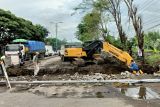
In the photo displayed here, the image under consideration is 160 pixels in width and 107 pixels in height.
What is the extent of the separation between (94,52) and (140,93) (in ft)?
64.0

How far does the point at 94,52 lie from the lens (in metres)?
36.5

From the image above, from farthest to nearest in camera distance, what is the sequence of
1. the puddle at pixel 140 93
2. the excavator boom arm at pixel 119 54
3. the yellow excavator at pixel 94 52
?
the yellow excavator at pixel 94 52, the excavator boom arm at pixel 119 54, the puddle at pixel 140 93

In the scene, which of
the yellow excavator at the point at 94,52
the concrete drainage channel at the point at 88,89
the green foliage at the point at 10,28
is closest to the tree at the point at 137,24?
the yellow excavator at the point at 94,52

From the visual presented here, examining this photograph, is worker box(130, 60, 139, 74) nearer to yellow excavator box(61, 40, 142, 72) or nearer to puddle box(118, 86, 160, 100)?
yellow excavator box(61, 40, 142, 72)

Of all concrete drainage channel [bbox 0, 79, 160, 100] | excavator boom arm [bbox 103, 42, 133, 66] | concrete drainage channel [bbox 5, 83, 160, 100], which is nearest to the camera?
concrete drainage channel [bbox 5, 83, 160, 100]

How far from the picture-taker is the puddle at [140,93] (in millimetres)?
15805

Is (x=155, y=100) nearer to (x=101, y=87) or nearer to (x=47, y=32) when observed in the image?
(x=101, y=87)

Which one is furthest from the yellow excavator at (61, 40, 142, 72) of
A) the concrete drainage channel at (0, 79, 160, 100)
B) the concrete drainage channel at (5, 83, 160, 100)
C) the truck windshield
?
the concrete drainage channel at (5, 83, 160, 100)

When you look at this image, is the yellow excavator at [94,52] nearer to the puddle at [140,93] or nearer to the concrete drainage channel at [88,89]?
the concrete drainage channel at [88,89]

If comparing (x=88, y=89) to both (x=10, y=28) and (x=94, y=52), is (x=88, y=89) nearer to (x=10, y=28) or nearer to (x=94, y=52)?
(x=94, y=52)

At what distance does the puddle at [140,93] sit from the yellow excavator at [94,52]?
11.4 metres

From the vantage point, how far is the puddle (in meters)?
15.8

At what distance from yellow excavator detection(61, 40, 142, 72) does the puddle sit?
11.4 m

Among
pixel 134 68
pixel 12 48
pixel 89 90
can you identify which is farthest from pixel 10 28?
pixel 89 90
